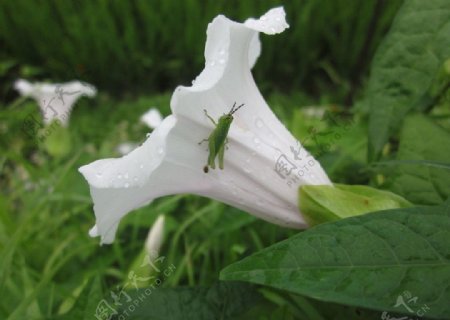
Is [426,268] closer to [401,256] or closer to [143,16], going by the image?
[401,256]

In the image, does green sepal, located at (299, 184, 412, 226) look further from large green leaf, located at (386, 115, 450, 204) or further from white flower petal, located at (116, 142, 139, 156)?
white flower petal, located at (116, 142, 139, 156)

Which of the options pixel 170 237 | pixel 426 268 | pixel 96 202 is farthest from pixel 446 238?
pixel 170 237

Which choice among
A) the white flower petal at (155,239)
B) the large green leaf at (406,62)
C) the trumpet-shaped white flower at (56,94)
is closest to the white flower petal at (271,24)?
the large green leaf at (406,62)

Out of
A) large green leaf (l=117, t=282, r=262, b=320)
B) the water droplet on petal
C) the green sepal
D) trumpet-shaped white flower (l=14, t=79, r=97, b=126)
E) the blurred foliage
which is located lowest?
the blurred foliage

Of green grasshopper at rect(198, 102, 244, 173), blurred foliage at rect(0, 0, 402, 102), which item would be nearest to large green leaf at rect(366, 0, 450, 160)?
green grasshopper at rect(198, 102, 244, 173)

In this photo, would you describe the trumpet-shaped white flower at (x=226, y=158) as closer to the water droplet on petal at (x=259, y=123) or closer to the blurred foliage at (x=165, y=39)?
the water droplet on petal at (x=259, y=123)

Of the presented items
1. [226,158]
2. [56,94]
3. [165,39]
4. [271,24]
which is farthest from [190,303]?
[165,39]
